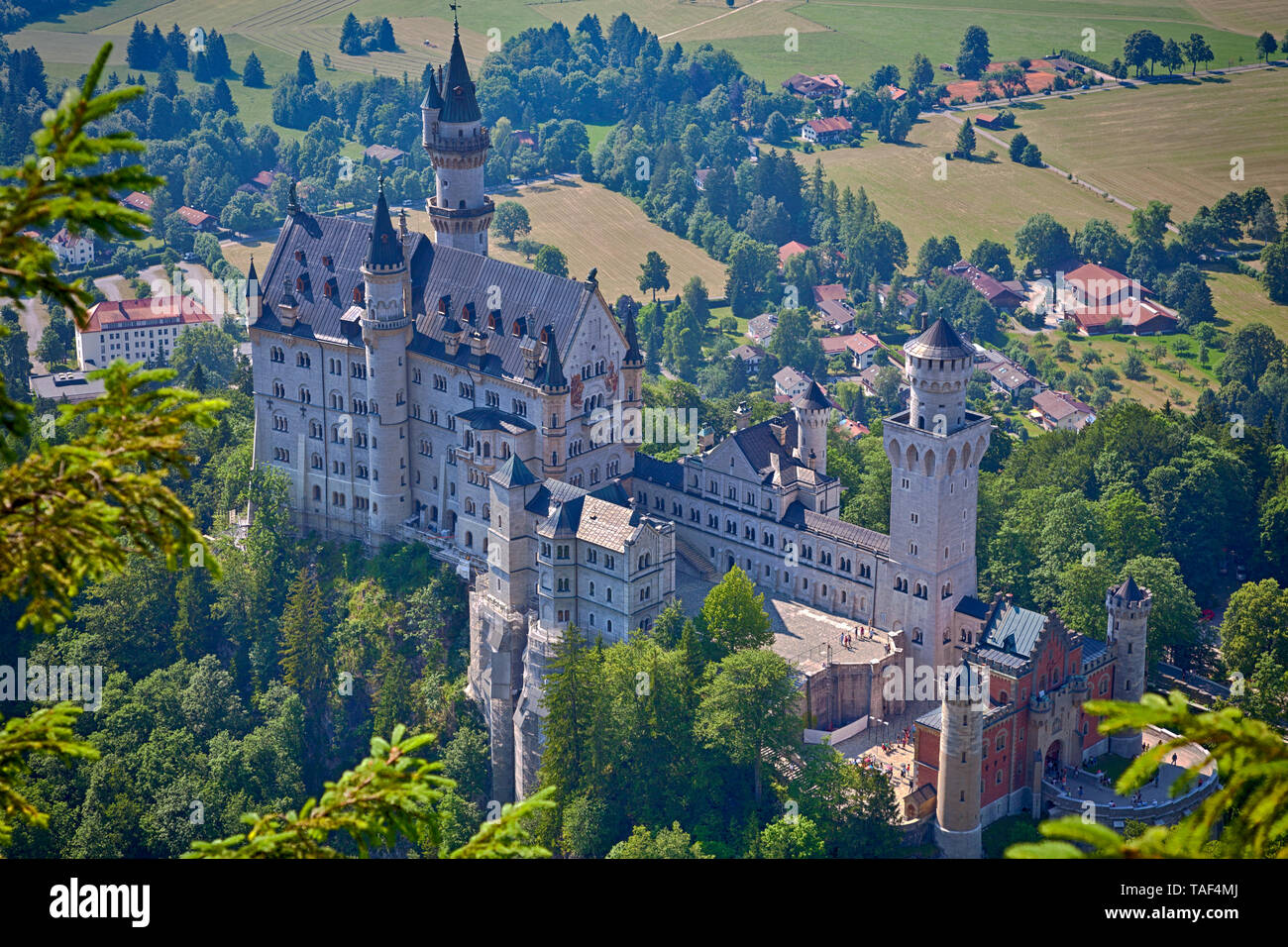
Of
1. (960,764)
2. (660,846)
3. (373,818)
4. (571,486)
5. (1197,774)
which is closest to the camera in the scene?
(1197,774)

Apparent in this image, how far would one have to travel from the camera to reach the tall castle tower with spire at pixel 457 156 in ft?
438

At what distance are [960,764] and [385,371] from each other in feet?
156

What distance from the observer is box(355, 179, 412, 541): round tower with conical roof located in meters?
124

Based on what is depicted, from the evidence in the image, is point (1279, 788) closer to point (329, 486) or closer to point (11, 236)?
point (11, 236)

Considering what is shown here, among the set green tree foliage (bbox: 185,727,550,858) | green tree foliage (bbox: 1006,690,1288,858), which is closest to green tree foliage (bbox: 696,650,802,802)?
green tree foliage (bbox: 185,727,550,858)

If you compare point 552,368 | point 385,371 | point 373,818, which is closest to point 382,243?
point 385,371

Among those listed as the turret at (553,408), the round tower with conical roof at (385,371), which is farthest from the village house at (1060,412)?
the round tower with conical roof at (385,371)

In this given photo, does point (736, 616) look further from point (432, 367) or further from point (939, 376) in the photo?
point (432, 367)

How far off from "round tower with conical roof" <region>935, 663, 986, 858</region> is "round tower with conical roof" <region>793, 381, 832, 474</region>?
870 inches

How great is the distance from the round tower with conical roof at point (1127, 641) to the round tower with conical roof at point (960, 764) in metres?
11.8

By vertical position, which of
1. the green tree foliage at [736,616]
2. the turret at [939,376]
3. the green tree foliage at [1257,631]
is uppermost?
the turret at [939,376]

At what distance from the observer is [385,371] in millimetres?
127000

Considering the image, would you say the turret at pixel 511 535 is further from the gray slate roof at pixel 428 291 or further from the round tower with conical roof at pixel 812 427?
the round tower with conical roof at pixel 812 427

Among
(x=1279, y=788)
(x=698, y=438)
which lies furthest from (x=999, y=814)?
(x=1279, y=788)
